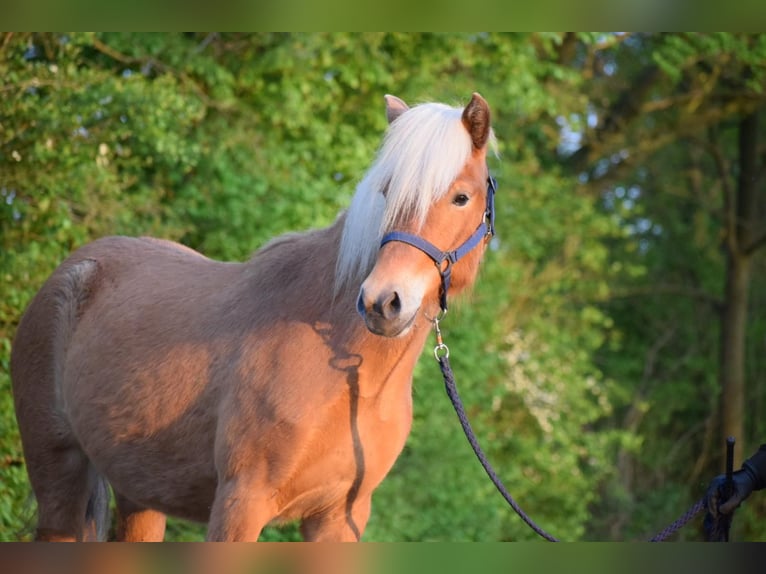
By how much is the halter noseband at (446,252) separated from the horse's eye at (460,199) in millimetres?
116

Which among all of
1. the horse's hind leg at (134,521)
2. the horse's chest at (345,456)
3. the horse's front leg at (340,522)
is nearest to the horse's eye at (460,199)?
the horse's chest at (345,456)

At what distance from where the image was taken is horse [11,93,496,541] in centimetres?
377

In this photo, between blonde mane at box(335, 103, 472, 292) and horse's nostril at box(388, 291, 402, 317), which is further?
blonde mane at box(335, 103, 472, 292)

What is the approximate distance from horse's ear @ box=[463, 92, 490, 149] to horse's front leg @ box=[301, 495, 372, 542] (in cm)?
138

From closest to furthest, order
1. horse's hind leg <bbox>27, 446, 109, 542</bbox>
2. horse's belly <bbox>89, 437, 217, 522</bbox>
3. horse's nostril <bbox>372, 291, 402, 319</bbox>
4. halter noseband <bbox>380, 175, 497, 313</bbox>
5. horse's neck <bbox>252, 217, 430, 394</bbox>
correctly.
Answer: horse's nostril <bbox>372, 291, 402, 319</bbox>, halter noseband <bbox>380, 175, 497, 313</bbox>, horse's neck <bbox>252, 217, 430, 394</bbox>, horse's belly <bbox>89, 437, 217, 522</bbox>, horse's hind leg <bbox>27, 446, 109, 542</bbox>

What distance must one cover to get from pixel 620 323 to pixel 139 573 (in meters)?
17.0

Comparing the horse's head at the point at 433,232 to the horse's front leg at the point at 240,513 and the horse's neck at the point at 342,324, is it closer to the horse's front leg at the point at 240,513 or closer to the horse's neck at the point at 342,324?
the horse's neck at the point at 342,324

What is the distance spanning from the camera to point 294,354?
3938 mm

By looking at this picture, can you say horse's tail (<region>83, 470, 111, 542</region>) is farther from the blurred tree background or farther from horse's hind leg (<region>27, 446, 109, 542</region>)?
the blurred tree background

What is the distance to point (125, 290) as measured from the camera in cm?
493

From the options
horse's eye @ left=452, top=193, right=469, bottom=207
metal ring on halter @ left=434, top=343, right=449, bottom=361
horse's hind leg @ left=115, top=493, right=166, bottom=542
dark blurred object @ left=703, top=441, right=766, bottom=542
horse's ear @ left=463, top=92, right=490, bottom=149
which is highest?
horse's ear @ left=463, top=92, right=490, bottom=149

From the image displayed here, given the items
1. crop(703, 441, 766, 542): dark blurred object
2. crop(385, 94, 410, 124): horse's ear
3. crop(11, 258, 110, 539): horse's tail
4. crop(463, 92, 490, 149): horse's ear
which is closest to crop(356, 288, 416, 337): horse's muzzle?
crop(463, 92, 490, 149): horse's ear

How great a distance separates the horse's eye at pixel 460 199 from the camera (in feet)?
12.6

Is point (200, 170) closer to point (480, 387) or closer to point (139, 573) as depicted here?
point (480, 387)
